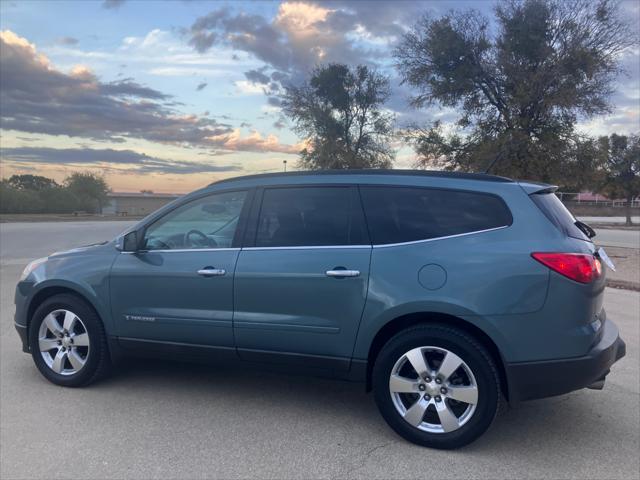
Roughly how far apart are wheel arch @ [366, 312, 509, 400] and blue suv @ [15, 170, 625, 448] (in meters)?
0.01

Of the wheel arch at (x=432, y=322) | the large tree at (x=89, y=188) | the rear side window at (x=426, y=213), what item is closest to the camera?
the wheel arch at (x=432, y=322)

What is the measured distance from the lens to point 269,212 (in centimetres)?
439

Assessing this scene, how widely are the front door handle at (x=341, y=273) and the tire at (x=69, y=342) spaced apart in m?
2.10

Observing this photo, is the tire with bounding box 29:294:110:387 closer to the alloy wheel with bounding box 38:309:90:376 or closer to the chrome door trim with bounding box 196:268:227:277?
the alloy wheel with bounding box 38:309:90:376

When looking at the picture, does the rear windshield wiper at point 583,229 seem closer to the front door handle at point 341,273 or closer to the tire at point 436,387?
the tire at point 436,387

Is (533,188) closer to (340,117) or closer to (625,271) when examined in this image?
(625,271)

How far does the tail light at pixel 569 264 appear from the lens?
3.60 meters

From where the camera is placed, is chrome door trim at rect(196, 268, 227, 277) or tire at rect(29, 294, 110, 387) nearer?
chrome door trim at rect(196, 268, 227, 277)

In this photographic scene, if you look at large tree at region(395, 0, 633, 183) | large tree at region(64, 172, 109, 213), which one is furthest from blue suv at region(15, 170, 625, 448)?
large tree at region(64, 172, 109, 213)

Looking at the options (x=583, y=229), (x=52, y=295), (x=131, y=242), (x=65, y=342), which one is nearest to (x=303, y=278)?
(x=131, y=242)

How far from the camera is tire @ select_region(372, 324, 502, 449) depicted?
3676 mm

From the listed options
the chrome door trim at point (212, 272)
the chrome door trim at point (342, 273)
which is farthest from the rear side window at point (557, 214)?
the chrome door trim at point (212, 272)

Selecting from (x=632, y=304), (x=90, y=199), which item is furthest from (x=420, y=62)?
(x=90, y=199)

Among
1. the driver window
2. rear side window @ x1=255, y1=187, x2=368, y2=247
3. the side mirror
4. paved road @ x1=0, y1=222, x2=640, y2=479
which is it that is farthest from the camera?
the side mirror
